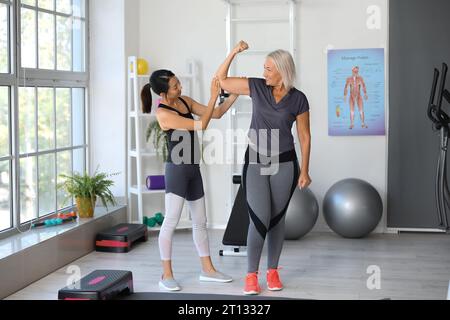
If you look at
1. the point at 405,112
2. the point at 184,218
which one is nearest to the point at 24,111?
the point at 184,218

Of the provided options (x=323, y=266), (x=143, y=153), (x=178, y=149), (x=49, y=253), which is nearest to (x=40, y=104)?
(x=143, y=153)

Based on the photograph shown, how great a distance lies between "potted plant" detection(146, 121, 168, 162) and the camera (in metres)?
6.53

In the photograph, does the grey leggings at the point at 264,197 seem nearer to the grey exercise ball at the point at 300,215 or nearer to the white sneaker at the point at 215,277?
the white sneaker at the point at 215,277

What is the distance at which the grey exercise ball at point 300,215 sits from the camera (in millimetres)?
5941

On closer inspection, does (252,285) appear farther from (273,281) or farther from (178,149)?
(178,149)

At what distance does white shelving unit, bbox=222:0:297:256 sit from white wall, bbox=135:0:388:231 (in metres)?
0.11

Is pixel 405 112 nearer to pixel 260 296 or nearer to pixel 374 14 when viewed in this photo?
pixel 374 14

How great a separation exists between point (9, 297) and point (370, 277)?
Result: 2433mm

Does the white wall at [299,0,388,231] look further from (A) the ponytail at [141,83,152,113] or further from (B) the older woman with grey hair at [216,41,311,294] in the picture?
(A) the ponytail at [141,83,152,113]

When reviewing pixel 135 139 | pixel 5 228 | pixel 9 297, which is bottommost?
pixel 9 297

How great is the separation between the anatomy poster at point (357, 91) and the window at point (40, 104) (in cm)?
234

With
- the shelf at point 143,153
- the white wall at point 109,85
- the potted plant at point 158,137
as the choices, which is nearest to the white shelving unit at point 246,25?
the potted plant at point 158,137

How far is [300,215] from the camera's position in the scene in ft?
19.5

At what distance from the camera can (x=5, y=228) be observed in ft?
16.9
